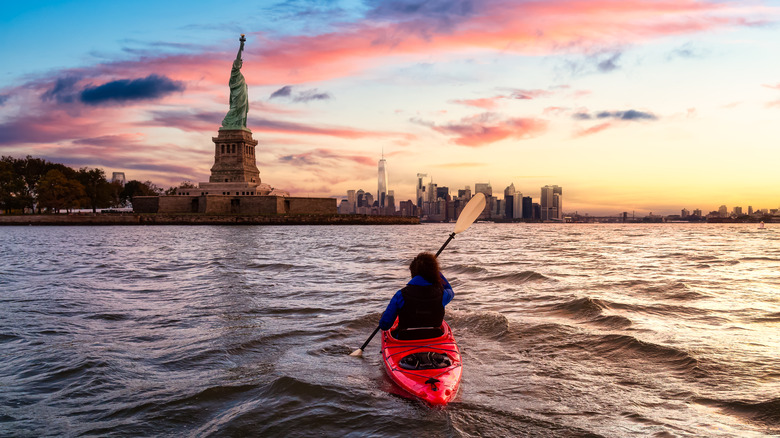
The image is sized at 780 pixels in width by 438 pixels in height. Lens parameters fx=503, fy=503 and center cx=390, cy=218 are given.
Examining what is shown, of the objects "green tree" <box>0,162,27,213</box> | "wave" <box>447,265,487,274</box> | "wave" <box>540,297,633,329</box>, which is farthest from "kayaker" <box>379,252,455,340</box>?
"green tree" <box>0,162,27,213</box>

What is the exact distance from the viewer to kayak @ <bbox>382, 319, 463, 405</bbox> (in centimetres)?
633

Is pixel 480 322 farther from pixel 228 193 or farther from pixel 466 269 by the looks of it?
pixel 228 193

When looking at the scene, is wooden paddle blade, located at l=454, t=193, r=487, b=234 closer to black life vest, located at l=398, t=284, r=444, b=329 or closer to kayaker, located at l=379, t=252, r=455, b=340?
kayaker, located at l=379, t=252, r=455, b=340

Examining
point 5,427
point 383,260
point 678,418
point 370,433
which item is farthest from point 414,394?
point 383,260

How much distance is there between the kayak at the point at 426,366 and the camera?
6.33 m

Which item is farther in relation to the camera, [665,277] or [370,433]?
[665,277]

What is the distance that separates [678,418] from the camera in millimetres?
5809

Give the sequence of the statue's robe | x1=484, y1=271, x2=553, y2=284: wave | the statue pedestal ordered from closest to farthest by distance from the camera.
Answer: x1=484, y1=271, x2=553, y2=284: wave < the statue pedestal < the statue's robe

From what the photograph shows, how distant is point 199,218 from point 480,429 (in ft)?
307

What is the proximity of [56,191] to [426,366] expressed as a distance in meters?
114

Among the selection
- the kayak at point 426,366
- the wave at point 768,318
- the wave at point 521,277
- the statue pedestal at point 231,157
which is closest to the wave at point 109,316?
the kayak at point 426,366

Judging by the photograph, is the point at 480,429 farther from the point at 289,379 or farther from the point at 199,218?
the point at 199,218

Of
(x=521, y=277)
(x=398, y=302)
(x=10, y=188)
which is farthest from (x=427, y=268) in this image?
(x=10, y=188)

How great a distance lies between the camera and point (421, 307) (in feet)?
24.1
